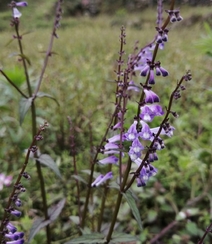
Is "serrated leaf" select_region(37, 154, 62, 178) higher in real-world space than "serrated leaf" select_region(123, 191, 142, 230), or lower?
higher

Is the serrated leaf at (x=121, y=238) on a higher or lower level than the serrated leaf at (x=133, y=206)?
lower

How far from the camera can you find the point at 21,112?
162 cm

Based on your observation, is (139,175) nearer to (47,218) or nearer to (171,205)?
(47,218)

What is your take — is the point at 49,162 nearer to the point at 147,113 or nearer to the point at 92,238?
the point at 92,238

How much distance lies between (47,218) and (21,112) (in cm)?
61

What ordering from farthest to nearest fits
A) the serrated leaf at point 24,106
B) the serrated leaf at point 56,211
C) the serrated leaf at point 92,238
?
the serrated leaf at point 56,211, the serrated leaf at point 24,106, the serrated leaf at point 92,238

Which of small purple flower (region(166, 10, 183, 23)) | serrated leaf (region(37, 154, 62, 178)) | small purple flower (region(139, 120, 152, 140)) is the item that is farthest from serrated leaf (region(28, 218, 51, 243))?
small purple flower (region(166, 10, 183, 23))

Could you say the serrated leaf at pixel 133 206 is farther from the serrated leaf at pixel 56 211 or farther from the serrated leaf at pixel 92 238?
the serrated leaf at pixel 56 211

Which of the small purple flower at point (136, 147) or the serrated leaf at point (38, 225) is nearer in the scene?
the small purple flower at point (136, 147)

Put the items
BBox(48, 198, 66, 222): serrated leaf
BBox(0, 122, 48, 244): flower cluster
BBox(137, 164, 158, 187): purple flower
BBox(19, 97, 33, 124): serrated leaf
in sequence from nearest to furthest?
BBox(0, 122, 48, 244): flower cluster < BBox(137, 164, 158, 187): purple flower < BBox(19, 97, 33, 124): serrated leaf < BBox(48, 198, 66, 222): serrated leaf

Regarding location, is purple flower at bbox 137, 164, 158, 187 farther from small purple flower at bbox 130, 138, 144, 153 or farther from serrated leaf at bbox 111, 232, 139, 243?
serrated leaf at bbox 111, 232, 139, 243

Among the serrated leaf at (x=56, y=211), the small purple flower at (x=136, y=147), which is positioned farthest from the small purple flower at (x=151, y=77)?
the serrated leaf at (x=56, y=211)

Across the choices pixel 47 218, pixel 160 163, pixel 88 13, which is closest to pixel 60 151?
pixel 160 163

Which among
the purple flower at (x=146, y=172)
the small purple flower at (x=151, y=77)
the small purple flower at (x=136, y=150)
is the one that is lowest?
the purple flower at (x=146, y=172)
